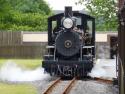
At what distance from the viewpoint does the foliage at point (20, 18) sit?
2542 inches

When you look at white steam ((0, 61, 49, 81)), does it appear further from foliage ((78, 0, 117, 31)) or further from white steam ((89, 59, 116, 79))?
foliage ((78, 0, 117, 31))

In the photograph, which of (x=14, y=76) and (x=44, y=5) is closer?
(x=14, y=76)

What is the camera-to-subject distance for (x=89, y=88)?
19.6 meters

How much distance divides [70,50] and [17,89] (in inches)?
180

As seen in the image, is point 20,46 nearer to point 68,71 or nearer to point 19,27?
point 19,27

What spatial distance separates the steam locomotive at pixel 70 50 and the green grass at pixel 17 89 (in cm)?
265

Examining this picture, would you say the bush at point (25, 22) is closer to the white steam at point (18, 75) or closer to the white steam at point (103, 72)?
the white steam at point (103, 72)

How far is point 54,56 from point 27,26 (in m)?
47.5

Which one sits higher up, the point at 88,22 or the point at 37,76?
the point at 88,22

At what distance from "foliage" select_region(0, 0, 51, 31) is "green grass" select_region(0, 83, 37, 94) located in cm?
3917

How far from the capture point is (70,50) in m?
24.0

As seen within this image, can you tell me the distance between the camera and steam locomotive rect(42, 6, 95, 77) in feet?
77.1

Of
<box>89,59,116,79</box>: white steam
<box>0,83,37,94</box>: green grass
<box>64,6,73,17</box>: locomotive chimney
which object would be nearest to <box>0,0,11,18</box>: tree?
<box>89,59,116,79</box>: white steam

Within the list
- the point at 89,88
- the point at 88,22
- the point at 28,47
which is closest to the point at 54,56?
the point at 88,22
